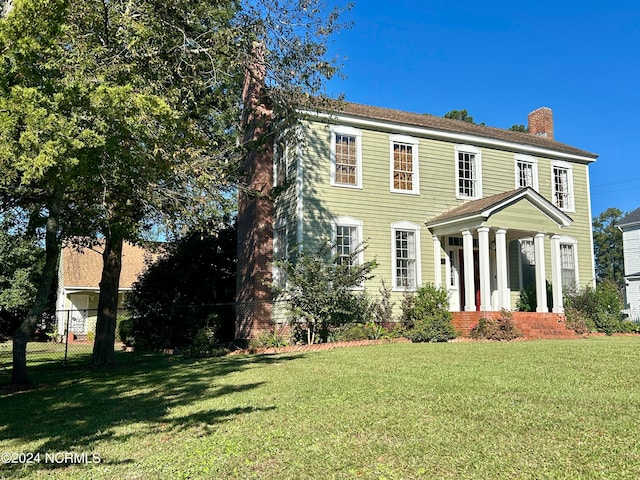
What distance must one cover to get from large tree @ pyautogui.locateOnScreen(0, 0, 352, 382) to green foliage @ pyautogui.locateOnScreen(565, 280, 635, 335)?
1207 centimetres

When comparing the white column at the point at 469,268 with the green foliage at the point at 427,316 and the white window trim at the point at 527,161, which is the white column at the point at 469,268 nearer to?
the green foliage at the point at 427,316

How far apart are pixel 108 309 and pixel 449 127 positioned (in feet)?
41.7

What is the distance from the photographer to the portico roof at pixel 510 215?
1644cm

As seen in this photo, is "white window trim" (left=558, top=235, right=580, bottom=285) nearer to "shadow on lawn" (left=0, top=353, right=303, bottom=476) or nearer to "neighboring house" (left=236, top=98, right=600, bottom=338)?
"neighboring house" (left=236, top=98, right=600, bottom=338)

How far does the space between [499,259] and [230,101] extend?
924 cm

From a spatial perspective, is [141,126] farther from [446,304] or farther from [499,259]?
[499,259]

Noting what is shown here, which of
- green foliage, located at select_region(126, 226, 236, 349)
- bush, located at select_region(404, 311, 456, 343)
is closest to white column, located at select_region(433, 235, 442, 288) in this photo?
bush, located at select_region(404, 311, 456, 343)

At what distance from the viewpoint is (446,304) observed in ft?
53.3

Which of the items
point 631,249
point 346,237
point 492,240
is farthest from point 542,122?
point 631,249

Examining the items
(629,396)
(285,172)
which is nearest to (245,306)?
(285,172)

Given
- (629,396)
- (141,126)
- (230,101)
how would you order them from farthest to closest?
(230,101)
(141,126)
(629,396)

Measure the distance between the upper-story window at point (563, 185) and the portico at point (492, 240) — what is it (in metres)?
3.36

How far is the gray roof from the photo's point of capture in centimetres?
1822

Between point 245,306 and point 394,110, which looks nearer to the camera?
point 245,306
